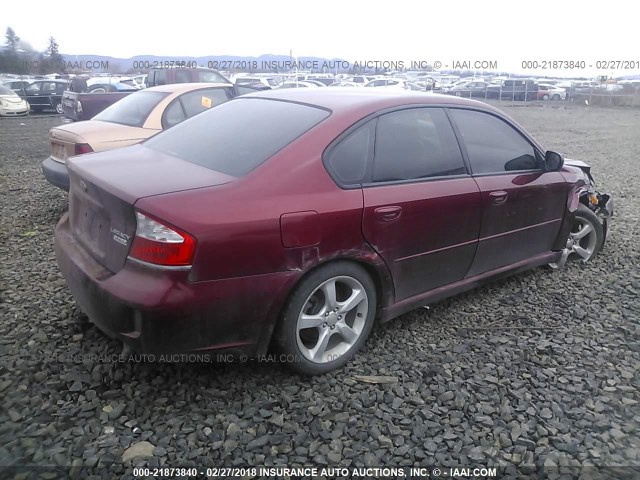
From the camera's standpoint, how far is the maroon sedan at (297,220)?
7.84ft

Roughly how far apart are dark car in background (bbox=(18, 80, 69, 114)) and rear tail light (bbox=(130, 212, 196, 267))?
19.7 metres

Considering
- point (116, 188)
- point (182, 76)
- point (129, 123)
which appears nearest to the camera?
point (116, 188)

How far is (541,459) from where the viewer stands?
2.38 metres

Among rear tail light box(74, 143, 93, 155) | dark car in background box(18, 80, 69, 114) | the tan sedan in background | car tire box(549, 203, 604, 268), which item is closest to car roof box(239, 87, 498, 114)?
car tire box(549, 203, 604, 268)

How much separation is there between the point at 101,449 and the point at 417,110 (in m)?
2.62

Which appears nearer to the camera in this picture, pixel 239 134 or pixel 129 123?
pixel 239 134

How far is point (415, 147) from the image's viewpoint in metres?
3.22

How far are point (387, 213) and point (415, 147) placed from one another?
57 centimetres

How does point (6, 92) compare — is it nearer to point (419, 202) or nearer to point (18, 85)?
point (18, 85)

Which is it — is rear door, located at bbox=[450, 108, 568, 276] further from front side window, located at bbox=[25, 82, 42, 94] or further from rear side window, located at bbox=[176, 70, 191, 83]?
front side window, located at bbox=[25, 82, 42, 94]

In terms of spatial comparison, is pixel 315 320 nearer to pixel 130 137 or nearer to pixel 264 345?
pixel 264 345

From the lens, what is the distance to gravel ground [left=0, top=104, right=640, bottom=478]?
7.73 feet

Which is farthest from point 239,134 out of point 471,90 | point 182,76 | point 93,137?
point 471,90

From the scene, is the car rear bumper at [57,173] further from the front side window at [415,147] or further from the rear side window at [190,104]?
the front side window at [415,147]
